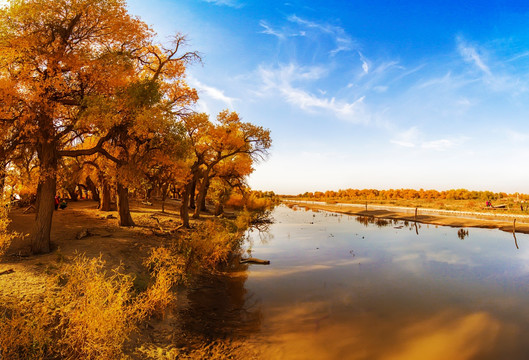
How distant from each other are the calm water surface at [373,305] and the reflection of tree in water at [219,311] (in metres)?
0.04

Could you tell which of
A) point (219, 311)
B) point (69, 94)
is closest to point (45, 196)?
point (69, 94)

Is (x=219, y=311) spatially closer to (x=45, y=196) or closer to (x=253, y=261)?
(x=253, y=261)

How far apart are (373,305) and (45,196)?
14315 mm

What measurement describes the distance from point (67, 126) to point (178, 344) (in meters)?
10.7

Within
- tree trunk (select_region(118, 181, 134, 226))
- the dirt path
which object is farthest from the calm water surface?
tree trunk (select_region(118, 181, 134, 226))

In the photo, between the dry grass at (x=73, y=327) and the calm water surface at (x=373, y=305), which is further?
the calm water surface at (x=373, y=305)

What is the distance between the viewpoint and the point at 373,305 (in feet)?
36.9

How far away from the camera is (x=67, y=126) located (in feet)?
40.4

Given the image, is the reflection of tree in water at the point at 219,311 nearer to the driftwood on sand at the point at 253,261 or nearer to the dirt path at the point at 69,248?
the dirt path at the point at 69,248

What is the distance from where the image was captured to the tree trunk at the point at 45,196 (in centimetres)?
1113

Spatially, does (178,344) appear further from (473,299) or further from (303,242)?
(303,242)

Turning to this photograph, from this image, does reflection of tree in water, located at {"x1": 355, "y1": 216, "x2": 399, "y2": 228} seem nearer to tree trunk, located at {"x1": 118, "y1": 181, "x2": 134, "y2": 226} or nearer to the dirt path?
the dirt path

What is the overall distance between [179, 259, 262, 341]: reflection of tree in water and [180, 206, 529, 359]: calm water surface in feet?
0.12

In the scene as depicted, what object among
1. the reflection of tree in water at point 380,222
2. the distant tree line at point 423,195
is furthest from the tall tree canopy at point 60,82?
the distant tree line at point 423,195
